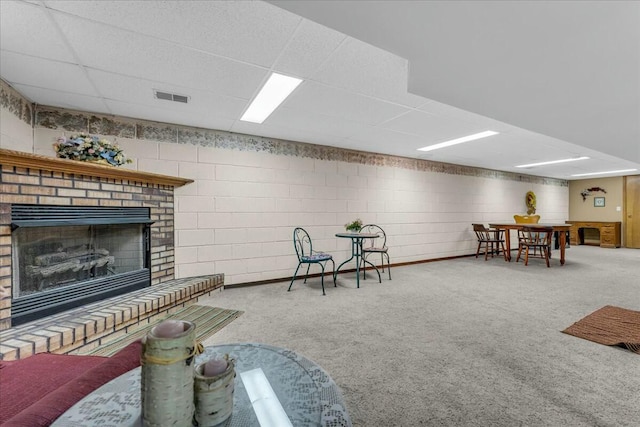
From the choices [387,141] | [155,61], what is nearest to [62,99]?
[155,61]

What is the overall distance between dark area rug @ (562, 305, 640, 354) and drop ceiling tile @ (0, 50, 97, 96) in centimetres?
476

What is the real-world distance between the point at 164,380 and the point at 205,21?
6.19 ft

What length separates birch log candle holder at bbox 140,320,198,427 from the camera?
0.64 m

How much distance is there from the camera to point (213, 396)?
2.35ft

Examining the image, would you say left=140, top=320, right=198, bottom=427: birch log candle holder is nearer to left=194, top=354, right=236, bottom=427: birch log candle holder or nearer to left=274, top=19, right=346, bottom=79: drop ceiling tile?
left=194, top=354, right=236, bottom=427: birch log candle holder

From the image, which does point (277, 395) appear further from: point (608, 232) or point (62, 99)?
point (608, 232)

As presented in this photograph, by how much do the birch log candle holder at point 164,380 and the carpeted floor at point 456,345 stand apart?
1159 millimetres

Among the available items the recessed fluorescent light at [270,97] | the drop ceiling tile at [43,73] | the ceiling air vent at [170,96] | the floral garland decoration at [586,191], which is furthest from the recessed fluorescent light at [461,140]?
the floral garland decoration at [586,191]

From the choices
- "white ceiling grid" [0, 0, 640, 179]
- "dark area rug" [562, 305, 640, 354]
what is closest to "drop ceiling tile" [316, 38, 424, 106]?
"white ceiling grid" [0, 0, 640, 179]

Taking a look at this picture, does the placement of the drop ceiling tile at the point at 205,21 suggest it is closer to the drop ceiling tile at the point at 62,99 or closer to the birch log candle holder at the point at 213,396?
the drop ceiling tile at the point at 62,99

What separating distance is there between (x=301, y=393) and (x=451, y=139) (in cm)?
433

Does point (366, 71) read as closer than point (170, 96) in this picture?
Yes

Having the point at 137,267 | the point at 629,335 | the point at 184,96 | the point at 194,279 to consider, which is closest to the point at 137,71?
the point at 184,96

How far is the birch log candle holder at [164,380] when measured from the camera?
0.64 m
